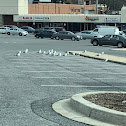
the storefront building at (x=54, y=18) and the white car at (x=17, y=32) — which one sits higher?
the storefront building at (x=54, y=18)

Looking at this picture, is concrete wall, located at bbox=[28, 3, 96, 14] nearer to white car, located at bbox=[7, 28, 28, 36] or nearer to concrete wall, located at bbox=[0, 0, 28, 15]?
concrete wall, located at bbox=[0, 0, 28, 15]

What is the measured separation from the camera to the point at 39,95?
1253 cm

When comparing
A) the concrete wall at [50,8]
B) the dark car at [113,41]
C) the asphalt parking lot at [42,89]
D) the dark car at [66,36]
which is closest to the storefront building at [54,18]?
the concrete wall at [50,8]

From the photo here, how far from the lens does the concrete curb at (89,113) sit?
8781mm

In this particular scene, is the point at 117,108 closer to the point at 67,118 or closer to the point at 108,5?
the point at 67,118

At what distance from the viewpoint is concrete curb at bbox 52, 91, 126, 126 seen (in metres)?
8.78

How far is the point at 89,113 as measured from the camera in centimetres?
940

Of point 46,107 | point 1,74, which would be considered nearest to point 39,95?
point 46,107

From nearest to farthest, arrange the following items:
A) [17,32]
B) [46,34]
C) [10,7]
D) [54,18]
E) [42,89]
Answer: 1. [42,89]
2. [46,34]
3. [17,32]
4. [54,18]
5. [10,7]

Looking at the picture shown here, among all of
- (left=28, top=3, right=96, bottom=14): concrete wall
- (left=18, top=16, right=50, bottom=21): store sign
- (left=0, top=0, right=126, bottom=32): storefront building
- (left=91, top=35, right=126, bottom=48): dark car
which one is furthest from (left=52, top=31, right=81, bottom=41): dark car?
(left=28, top=3, right=96, bottom=14): concrete wall

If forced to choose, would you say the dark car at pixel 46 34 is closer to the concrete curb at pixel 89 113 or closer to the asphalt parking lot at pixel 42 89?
the asphalt parking lot at pixel 42 89

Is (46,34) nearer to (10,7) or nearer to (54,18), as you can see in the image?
(54,18)

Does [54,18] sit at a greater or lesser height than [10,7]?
lesser

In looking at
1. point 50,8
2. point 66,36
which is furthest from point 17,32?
point 50,8
